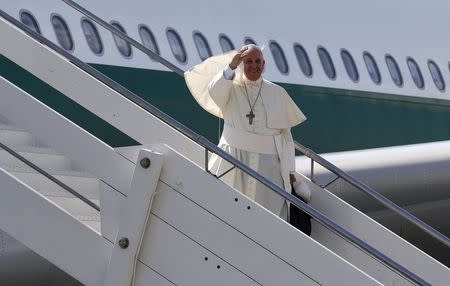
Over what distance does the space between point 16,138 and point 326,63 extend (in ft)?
17.9

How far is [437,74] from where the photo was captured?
43.0ft

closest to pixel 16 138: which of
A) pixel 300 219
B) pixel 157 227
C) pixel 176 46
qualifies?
pixel 300 219

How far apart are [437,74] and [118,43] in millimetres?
4826

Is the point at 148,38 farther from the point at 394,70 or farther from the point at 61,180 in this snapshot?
the point at 61,180

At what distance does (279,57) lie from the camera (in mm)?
11086

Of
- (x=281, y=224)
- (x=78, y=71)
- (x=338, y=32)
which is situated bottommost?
(x=281, y=224)

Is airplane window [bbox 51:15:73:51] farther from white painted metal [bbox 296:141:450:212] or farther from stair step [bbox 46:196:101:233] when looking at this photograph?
stair step [bbox 46:196:101:233]

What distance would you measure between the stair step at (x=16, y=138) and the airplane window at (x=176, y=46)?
348 centimetres

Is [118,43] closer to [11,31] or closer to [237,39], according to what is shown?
[237,39]

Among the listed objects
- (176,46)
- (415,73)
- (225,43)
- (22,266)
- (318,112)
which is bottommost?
(22,266)

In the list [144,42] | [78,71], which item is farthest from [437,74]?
[78,71]

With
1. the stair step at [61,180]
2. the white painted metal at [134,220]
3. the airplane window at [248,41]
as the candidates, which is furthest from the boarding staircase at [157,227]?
the airplane window at [248,41]

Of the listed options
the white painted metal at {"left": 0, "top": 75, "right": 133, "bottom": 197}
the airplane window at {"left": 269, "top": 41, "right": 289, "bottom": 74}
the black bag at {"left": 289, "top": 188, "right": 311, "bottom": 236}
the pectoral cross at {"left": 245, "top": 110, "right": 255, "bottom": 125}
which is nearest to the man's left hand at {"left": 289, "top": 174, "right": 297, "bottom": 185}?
the black bag at {"left": 289, "top": 188, "right": 311, "bottom": 236}

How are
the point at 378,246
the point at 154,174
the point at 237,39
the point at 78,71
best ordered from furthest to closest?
the point at 237,39
the point at 378,246
the point at 78,71
the point at 154,174
